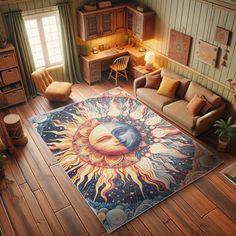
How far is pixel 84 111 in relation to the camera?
7512mm

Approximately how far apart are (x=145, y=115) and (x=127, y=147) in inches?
52.0

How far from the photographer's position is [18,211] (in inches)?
200

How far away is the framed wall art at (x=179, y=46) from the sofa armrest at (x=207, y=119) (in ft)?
5.10

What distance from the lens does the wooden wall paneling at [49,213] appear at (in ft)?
15.7

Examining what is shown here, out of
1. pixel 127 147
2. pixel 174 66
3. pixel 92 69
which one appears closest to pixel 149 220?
pixel 127 147

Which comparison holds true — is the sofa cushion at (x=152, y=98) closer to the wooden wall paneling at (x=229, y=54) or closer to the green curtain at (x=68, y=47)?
the wooden wall paneling at (x=229, y=54)

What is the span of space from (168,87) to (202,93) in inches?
34.5

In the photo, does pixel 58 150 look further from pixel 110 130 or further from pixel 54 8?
pixel 54 8

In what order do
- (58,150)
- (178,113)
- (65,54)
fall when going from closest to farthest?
(58,150), (178,113), (65,54)

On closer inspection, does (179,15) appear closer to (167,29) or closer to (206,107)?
(167,29)

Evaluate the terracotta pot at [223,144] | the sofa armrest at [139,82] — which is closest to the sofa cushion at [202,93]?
the terracotta pot at [223,144]

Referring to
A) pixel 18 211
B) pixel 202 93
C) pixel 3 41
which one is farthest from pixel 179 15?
pixel 18 211

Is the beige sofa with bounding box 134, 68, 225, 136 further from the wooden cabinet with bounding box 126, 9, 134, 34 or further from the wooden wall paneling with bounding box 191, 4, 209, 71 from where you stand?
the wooden cabinet with bounding box 126, 9, 134, 34

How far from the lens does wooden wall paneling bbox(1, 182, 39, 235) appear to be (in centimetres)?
480
